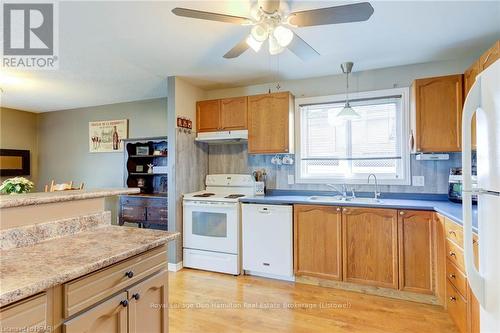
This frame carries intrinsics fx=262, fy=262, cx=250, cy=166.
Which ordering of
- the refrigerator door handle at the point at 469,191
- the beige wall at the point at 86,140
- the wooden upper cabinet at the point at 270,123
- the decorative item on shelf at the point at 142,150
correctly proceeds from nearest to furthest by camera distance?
the refrigerator door handle at the point at 469,191 → the wooden upper cabinet at the point at 270,123 → the decorative item on shelf at the point at 142,150 → the beige wall at the point at 86,140

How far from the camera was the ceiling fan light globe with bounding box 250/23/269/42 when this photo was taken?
5.50 feet

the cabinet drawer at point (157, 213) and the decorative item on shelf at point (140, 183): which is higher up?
the decorative item on shelf at point (140, 183)

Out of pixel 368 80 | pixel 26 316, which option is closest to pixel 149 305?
pixel 26 316

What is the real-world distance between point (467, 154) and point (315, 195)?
2.15 m

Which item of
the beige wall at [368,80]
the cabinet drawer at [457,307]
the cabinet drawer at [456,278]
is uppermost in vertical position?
the beige wall at [368,80]

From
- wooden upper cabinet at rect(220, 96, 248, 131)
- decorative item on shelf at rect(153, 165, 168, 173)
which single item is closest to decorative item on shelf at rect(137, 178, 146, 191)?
decorative item on shelf at rect(153, 165, 168, 173)

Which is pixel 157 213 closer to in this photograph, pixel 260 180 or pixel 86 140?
pixel 260 180

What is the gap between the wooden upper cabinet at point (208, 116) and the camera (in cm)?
358

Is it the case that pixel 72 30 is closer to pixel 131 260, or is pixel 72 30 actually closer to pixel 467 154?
pixel 131 260

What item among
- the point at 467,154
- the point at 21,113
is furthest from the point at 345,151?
the point at 21,113

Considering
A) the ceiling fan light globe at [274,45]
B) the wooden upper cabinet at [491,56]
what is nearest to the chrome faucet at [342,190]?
the wooden upper cabinet at [491,56]

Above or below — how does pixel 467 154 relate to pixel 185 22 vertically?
below

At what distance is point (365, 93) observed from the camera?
3125 millimetres

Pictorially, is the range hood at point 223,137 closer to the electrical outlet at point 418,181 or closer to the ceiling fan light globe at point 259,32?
the ceiling fan light globe at point 259,32
